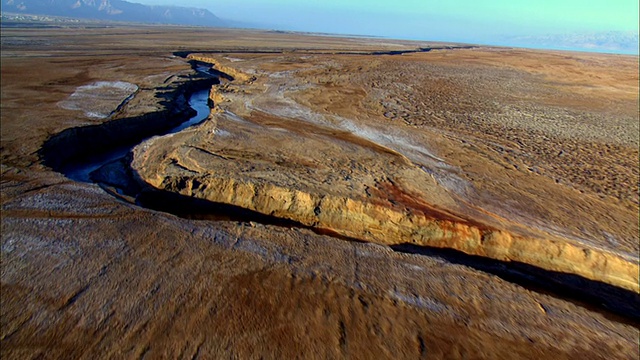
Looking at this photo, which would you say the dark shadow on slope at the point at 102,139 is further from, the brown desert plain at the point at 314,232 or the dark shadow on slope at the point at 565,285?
the dark shadow on slope at the point at 565,285

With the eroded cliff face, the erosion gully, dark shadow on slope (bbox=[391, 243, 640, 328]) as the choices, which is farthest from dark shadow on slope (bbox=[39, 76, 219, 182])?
dark shadow on slope (bbox=[391, 243, 640, 328])

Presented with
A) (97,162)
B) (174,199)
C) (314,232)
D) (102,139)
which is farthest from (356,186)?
(102,139)

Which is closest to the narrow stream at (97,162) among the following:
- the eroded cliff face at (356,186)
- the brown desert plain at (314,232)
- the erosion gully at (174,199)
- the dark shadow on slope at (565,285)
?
the erosion gully at (174,199)

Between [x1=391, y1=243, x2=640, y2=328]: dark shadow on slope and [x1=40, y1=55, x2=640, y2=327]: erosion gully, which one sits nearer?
[x1=391, y1=243, x2=640, y2=328]: dark shadow on slope

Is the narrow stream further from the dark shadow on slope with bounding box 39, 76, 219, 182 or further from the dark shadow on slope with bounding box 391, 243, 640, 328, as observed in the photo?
the dark shadow on slope with bounding box 391, 243, 640, 328

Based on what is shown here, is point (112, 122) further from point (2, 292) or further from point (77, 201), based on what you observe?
point (2, 292)

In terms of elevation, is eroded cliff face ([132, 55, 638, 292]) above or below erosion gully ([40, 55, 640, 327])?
above
